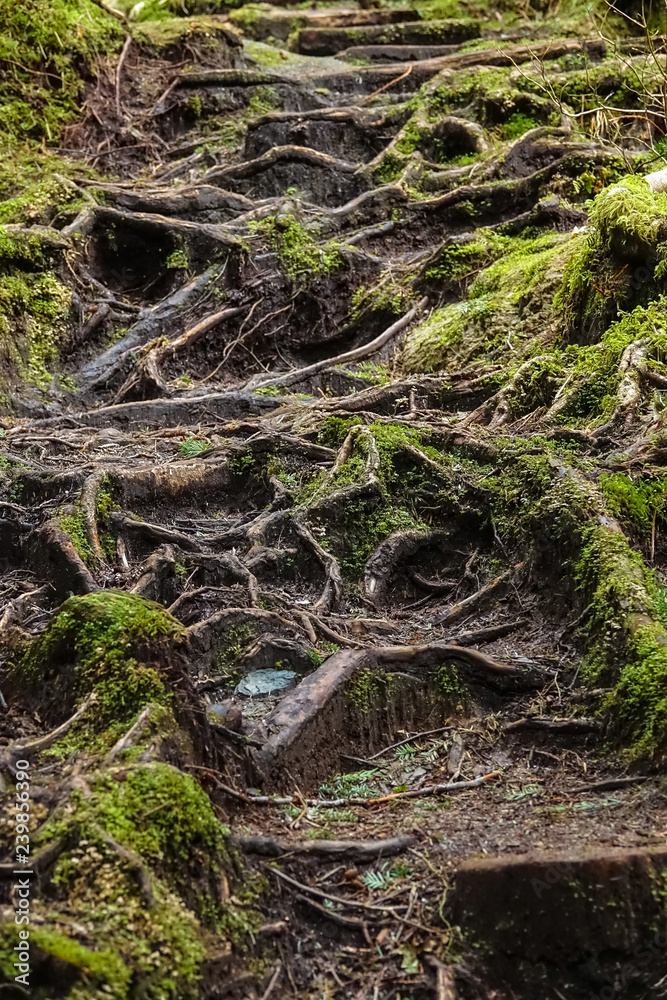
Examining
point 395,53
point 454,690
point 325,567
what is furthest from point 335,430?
point 395,53

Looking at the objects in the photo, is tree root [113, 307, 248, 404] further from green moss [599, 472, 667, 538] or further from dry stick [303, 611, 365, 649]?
green moss [599, 472, 667, 538]

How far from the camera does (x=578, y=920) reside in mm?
2990

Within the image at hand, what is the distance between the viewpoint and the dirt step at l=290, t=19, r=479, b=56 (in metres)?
Result: 13.6

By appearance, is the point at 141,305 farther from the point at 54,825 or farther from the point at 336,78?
the point at 54,825

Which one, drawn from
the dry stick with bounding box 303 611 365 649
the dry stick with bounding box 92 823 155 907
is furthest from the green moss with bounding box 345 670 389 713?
the dry stick with bounding box 92 823 155 907

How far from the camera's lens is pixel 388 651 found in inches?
180

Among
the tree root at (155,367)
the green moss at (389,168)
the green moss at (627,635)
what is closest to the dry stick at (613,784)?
the green moss at (627,635)

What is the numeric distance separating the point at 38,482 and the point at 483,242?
516 centimetres

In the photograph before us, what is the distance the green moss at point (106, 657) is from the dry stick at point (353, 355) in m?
4.23

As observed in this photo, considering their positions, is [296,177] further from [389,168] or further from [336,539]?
[336,539]

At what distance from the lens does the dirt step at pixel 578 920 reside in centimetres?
298

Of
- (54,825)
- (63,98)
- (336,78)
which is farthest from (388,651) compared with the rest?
(336,78)

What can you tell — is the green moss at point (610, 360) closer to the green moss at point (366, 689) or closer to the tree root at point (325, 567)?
the tree root at point (325, 567)

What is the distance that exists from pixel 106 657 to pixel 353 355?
17.4ft
